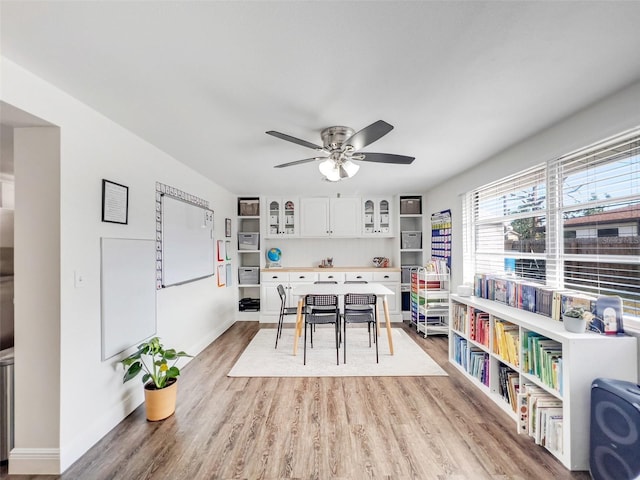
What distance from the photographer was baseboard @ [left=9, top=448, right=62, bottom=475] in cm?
171

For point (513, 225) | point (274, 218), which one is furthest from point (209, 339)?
point (513, 225)

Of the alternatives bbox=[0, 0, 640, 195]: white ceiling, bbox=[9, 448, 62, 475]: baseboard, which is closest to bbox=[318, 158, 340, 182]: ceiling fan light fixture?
bbox=[0, 0, 640, 195]: white ceiling

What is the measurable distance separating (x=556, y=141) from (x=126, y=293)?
11.9 feet

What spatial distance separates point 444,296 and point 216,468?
3.54 metres

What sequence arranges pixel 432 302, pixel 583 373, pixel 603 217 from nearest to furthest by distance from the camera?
pixel 583 373 → pixel 603 217 → pixel 432 302

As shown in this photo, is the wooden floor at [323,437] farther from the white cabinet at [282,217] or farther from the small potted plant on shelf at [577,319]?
the white cabinet at [282,217]

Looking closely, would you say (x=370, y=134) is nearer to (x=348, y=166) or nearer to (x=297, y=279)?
(x=348, y=166)

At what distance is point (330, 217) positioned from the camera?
209 inches

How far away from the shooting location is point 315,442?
1.97 meters

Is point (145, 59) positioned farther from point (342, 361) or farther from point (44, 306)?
point (342, 361)


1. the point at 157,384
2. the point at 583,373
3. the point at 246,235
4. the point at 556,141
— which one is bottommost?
the point at 157,384

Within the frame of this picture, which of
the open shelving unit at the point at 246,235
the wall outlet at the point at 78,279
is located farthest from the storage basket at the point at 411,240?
the wall outlet at the point at 78,279

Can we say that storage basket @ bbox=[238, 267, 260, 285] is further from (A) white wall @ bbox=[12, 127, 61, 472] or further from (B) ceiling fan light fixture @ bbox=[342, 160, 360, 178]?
(A) white wall @ bbox=[12, 127, 61, 472]

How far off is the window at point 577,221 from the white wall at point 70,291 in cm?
355
